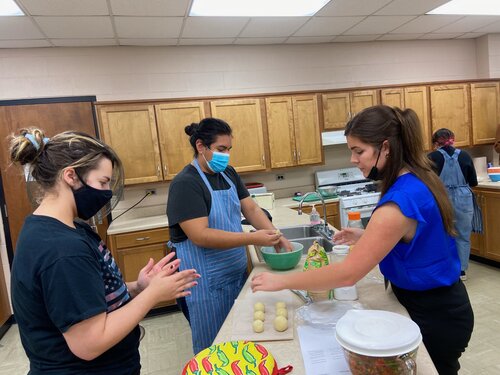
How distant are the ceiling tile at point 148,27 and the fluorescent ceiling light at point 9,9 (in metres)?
0.68

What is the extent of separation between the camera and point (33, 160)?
95cm

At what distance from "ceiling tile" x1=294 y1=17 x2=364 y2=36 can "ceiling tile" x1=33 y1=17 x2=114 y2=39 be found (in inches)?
74.4

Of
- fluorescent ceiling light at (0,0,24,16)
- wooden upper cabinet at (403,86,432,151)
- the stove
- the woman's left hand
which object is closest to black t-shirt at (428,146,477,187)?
the stove

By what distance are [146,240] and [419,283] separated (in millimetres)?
2652

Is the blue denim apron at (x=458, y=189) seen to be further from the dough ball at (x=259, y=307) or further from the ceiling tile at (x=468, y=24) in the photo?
the dough ball at (x=259, y=307)

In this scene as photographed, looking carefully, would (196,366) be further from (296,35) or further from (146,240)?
(296,35)

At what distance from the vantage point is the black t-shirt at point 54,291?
801mm

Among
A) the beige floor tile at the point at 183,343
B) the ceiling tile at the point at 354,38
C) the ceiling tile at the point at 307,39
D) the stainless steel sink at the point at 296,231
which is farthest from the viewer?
the ceiling tile at the point at 354,38

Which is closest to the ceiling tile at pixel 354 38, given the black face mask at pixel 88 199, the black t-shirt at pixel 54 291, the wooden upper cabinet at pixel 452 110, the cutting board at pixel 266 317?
the wooden upper cabinet at pixel 452 110

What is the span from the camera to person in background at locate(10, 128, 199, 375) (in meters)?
0.81

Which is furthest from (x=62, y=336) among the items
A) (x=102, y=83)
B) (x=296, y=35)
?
(x=296, y=35)

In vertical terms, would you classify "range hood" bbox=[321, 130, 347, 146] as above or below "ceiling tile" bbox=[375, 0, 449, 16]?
below

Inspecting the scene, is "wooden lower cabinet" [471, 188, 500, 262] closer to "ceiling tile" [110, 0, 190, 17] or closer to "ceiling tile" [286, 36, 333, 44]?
"ceiling tile" [286, 36, 333, 44]

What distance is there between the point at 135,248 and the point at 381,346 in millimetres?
2829
